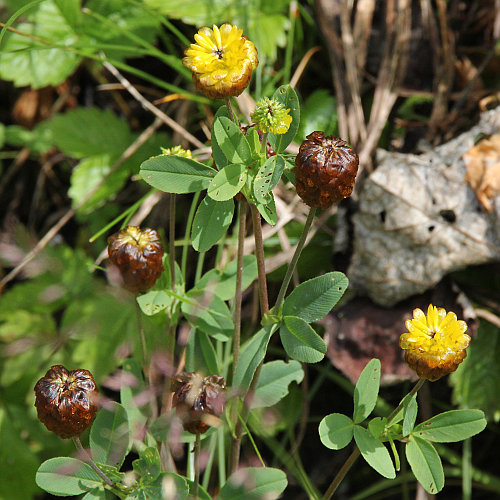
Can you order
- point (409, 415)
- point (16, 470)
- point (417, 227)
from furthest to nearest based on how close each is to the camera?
point (16, 470), point (417, 227), point (409, 415)

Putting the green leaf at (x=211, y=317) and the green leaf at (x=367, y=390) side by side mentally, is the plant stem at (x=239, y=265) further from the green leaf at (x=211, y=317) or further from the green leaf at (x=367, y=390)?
the green leaf at (x=367, y=390)

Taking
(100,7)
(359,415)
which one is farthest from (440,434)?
(100,7)

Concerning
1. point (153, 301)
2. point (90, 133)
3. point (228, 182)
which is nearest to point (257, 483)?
point (153, 301)

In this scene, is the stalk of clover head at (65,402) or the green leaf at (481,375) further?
the green leaf at (481,375)

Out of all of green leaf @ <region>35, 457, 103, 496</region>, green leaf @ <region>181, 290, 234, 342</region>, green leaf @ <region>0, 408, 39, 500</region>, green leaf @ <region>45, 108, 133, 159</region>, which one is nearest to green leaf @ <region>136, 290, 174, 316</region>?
green leaf @ <region>181, 290, 234, 342</region>

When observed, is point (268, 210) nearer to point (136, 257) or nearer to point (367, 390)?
point (136, 257)

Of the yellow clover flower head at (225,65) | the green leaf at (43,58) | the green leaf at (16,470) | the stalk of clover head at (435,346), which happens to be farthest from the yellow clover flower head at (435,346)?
the green leaf at (43,58)

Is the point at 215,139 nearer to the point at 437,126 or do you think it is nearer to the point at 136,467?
the point at 136,467
